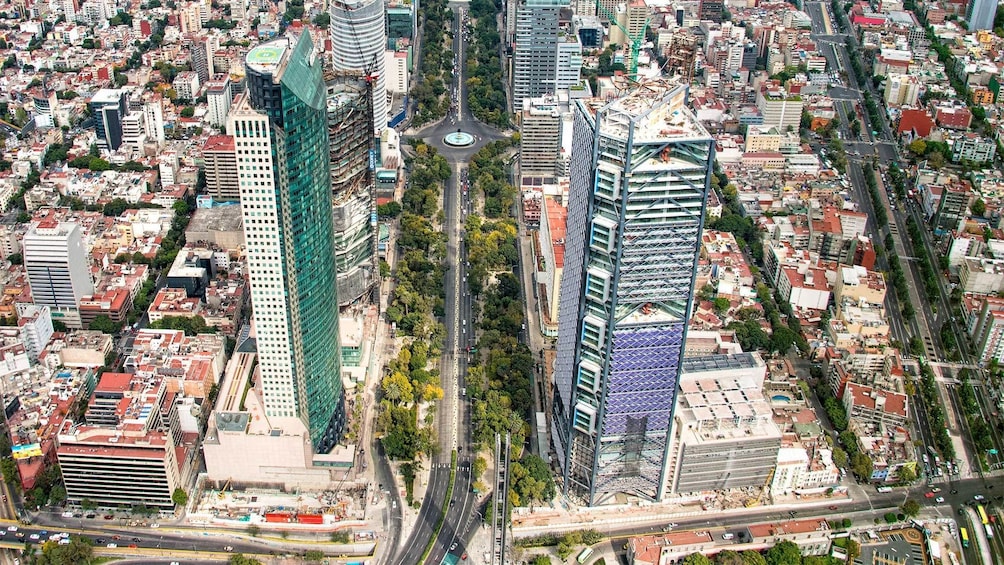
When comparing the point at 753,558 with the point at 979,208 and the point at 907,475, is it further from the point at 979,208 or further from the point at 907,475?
the point at 979,208

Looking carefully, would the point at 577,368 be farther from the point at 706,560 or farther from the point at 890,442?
the point at 890,442

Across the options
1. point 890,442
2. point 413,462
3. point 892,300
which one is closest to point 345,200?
point 413,462

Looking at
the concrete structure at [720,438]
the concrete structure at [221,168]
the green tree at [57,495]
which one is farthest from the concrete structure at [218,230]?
the concrete structure at [720,438]

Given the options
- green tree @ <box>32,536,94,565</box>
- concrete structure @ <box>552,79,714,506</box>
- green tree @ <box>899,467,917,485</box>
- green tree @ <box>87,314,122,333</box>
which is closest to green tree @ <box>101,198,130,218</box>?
green tree @ <box>87,314,122,333</box>

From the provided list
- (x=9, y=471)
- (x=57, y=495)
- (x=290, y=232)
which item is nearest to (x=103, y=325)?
(x=9, y=471)

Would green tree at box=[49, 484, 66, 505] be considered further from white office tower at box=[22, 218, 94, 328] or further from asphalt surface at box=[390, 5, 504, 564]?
asphalt surface at box=[390, 5, 504, 564]

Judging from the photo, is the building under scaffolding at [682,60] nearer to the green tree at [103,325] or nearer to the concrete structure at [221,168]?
the concrete structure at [221,168]
